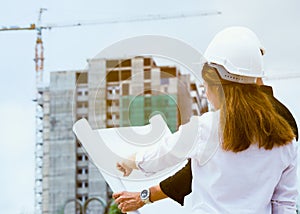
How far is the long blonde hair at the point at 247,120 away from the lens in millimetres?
1234

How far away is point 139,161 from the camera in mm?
1285

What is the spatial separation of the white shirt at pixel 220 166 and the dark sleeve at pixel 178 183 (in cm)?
8

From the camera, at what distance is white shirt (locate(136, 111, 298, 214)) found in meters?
1.24

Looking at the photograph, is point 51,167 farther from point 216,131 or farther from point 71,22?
point 216,131

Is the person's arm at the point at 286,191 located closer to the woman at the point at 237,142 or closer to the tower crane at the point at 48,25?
the woman at the point at 237,142

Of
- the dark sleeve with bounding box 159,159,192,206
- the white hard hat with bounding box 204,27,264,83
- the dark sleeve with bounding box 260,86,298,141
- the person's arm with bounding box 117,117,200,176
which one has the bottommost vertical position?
the dark sleeve with bounding box 159,159,192,206

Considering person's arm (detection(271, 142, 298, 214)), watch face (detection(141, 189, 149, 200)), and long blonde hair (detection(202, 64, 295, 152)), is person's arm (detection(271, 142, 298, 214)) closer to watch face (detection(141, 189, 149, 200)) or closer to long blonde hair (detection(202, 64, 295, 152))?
long blonde hair (detection(202, 64, 295, 152))

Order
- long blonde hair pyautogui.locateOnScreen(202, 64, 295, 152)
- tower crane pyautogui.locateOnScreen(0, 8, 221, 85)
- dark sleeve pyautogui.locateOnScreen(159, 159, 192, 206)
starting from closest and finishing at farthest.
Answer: long blonde hair pyautogui.locateOnScreen(202, 64, 295, 152) → dark sleeve pyautogui.locateOnScreen(159, 159, 192, 206) → tower crane pyautogui.locateOnScreen(0, 8, 221, 85)

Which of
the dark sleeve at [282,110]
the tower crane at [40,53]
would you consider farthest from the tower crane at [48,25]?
the dark sleeve at [282,110]

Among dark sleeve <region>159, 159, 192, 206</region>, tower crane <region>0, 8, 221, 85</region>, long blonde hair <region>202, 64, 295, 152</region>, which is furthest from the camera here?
tower crane <region>0, 8, 221, 85</region>

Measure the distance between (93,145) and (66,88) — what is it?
24811mm

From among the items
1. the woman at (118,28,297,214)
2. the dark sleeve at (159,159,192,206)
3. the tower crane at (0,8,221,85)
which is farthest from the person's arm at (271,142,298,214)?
the tower crane at (0,8,221,85)

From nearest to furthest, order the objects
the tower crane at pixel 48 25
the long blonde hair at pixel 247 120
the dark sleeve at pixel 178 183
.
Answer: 1. the long blonde hair at pixel 247 120
2. the dark sleeve at pixel 178 183
3. the tower crane at pixel 48 25

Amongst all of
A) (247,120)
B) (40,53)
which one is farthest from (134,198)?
(40,53)
